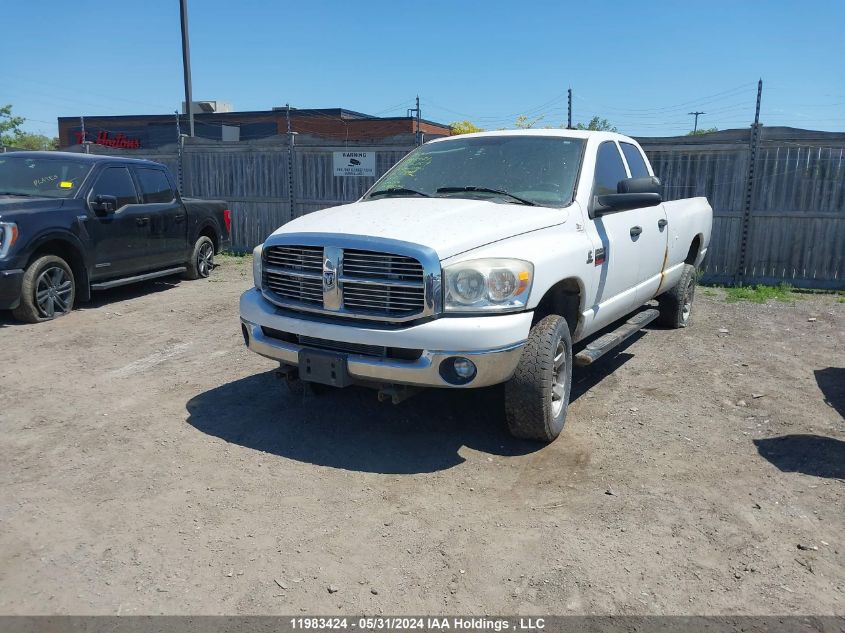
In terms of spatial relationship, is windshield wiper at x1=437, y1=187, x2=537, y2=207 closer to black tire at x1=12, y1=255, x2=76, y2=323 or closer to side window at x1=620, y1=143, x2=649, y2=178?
side window at x1=620, y1=143, x2=649, y2=178

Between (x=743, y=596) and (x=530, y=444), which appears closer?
(x=743, y=596)

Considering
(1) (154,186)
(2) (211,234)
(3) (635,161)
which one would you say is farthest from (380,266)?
(2) (211,234)

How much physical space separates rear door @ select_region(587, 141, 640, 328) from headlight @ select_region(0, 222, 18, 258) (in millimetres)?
6015

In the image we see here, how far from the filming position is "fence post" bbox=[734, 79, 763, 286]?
35.1 ft

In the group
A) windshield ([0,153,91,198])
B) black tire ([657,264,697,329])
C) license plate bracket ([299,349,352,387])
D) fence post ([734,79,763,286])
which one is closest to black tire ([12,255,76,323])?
windshield ([0,153,91,198])

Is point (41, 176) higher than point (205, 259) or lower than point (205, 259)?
higher

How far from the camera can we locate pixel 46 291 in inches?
307

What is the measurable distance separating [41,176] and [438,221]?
6.41 meters

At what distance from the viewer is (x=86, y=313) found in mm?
8320

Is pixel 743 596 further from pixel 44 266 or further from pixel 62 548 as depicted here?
pixel 44 266

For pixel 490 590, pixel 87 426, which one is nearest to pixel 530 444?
pixel 490 590

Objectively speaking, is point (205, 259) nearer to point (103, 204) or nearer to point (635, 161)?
point (103, 204)

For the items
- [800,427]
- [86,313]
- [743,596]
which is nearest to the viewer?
[743,596]

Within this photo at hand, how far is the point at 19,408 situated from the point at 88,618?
115 inches
